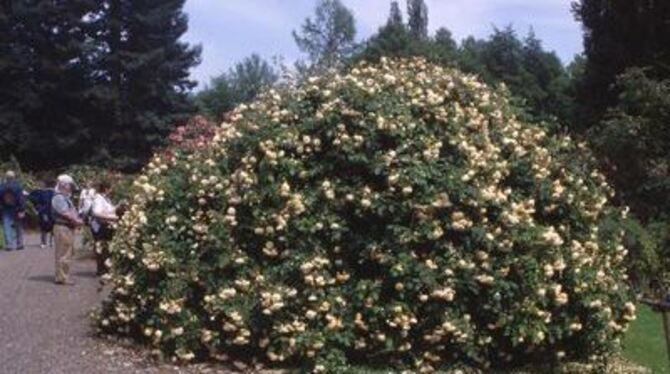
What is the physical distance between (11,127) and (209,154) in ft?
109

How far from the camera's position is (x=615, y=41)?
24.9 m

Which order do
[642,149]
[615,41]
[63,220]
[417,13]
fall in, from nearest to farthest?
1. [63,220]
2. [642,149]
3. [615,41]
4. [417,13]

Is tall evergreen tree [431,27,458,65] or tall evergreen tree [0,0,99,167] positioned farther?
tall evergreen tree [431,27,458,65]

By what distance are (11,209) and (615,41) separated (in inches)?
570

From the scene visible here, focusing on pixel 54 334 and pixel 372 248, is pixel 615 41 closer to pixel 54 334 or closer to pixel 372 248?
pixel 372 248

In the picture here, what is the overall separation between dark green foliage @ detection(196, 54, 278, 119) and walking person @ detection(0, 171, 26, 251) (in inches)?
1454

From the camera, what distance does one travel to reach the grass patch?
10219 millimetres

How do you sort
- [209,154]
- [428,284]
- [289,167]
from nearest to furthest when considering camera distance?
[428,284] → [289,167] → [209,154]

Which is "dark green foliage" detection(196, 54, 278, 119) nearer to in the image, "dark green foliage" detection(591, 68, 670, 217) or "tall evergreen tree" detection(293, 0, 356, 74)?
"tall evergreen tree" detection(293, 0, 356, 74)

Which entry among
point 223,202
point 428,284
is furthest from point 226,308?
point 428,284

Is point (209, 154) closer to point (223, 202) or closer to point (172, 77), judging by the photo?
point (223, 202)

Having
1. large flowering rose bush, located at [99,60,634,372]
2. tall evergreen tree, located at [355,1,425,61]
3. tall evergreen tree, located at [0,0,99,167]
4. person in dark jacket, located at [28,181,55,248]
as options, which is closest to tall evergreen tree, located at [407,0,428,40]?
tall evergreen tree, located at [355,1,425,61]

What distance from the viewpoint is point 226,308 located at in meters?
8.89

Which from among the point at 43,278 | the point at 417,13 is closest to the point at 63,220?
the point at 43,278
